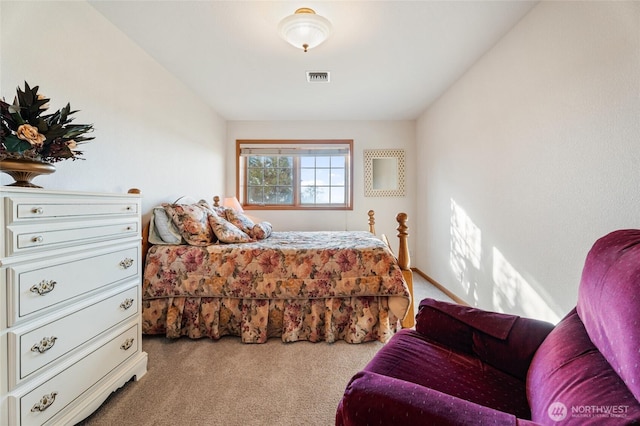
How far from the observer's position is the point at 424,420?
599mm

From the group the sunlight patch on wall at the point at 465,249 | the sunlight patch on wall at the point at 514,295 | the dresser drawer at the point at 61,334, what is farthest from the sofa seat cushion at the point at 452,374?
the sunlight patch on wall at the point at 465,249

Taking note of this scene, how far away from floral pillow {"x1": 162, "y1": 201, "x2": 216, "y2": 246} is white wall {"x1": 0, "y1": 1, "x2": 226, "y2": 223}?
0.41 metres

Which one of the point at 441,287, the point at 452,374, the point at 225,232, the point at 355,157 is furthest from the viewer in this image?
the point at 355,157

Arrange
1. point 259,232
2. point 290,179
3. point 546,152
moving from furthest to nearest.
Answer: point 290,179
point 259,232
point 546,152

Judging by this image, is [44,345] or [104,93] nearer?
[44,345]

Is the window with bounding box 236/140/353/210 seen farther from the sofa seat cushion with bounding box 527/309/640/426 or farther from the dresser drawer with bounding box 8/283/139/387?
the sofa seat cushion with bounding box 527/309/640/426

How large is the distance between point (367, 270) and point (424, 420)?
146 centimetres

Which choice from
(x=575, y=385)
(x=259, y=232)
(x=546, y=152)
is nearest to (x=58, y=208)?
(x=259, y=232)

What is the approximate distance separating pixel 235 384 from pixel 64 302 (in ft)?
3.21

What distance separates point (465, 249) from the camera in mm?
2789

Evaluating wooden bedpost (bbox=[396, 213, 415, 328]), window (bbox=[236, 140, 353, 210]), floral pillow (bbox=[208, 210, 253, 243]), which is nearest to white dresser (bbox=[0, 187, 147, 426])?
floral pillow (bbox=[208, 210, 253, 243])

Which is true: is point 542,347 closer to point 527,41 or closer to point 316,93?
point 527,41

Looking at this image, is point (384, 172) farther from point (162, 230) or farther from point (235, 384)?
point (235, 384)

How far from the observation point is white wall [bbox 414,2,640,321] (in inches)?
51.3
